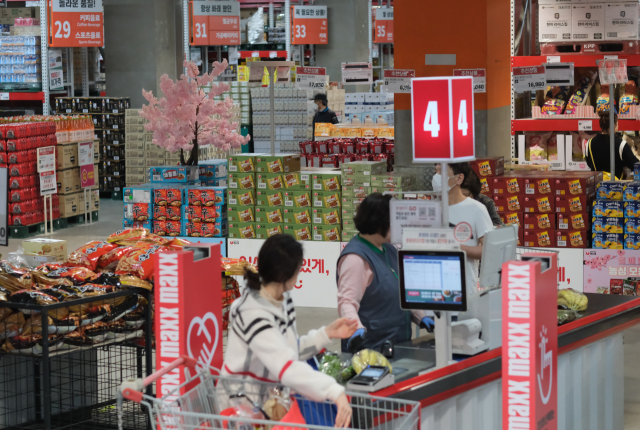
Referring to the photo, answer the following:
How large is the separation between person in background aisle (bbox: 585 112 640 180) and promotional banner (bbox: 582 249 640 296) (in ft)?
4.32

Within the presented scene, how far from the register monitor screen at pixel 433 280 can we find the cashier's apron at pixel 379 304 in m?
0.78

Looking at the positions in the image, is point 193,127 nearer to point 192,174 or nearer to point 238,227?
point 192,174

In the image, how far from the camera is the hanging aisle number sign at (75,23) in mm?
13906

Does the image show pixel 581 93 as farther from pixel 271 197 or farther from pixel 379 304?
pixel 379 304

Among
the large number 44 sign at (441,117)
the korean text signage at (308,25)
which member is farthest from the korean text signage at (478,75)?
the korean text signage at (308,25)

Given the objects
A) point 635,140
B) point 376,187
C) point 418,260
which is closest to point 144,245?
point 418,260

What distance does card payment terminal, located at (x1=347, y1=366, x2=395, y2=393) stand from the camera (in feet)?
10.7

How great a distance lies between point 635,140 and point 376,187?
3.63 meters

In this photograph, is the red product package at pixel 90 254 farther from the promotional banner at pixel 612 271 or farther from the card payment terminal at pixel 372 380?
the promotional banner at pixel 612 271

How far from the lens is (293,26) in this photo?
65.0 feet

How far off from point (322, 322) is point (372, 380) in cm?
432

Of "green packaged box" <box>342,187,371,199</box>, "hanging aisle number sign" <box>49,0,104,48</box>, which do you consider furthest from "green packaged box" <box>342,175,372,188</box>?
"hanging aisle number sign" <box>49,0,104,48</box>

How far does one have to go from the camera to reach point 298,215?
26.1 ft

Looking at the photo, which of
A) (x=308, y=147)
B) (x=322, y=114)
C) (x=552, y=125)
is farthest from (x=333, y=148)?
(x=322, y=114)
